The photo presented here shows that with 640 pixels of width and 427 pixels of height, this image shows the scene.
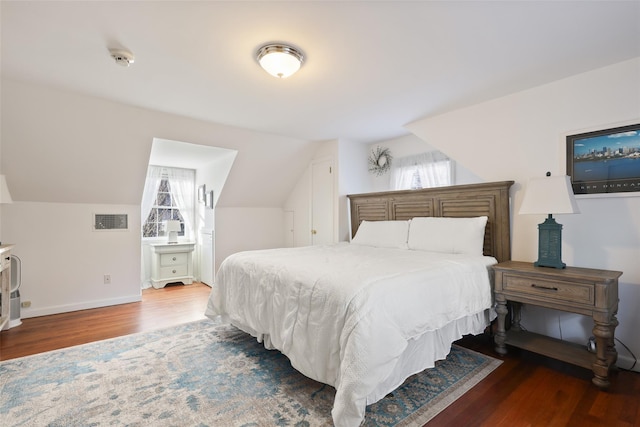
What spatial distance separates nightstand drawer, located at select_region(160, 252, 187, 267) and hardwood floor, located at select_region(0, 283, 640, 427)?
156 cm

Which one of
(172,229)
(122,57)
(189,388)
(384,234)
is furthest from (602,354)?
(172,229)

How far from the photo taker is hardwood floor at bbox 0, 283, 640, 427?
164 cm

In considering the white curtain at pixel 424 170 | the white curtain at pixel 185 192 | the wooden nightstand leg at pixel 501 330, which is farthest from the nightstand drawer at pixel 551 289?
the white curtain at pixel 185 192

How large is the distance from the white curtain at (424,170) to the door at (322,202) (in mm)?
939

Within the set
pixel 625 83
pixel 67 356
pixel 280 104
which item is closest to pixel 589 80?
pixel 625 83

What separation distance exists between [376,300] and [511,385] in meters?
1.26

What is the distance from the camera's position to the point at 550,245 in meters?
2.29

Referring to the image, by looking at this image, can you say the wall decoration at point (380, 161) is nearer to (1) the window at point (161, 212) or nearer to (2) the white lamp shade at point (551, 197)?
(2) the white lamp shade at point (551, 197)

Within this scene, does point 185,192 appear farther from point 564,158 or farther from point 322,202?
point 564,158

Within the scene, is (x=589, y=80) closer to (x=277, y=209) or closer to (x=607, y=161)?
(x=607, y=161)

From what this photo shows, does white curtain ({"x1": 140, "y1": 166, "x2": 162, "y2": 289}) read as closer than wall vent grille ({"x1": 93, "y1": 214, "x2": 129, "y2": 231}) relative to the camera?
No

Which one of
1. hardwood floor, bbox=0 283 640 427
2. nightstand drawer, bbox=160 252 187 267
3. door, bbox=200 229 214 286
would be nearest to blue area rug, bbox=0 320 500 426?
hardwood floor, bbox=0 283 640 427

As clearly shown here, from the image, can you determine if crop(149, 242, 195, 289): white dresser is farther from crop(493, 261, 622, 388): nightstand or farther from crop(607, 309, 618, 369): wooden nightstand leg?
crop(607, 309, 618, 369): wooden nightstand leg

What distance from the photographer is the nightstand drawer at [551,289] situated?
195cm
